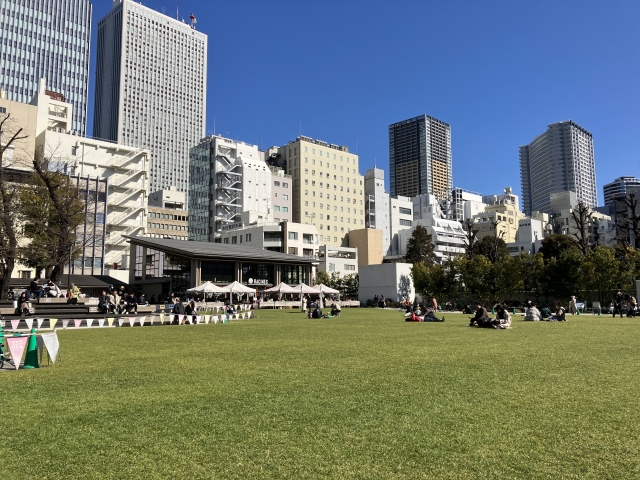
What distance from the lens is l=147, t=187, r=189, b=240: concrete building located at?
104m

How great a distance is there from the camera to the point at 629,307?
3259 centimetres

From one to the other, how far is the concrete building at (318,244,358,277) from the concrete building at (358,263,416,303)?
115 ft

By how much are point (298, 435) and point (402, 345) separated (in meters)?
9.40

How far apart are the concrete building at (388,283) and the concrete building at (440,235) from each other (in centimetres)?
5659

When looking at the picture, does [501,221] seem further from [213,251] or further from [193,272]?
[193,272]

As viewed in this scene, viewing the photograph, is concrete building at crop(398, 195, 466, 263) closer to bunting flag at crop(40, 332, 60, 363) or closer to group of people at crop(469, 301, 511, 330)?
group of people at crop(469, 301, 511, 330)

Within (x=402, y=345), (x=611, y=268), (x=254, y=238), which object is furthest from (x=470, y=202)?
(x=402, y=345)

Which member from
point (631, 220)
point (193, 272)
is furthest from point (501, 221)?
point (193, 272)

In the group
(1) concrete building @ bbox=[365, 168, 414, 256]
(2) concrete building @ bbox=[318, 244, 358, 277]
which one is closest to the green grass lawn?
(2) concrete building @ bbox=[318, 244, 358, 277]

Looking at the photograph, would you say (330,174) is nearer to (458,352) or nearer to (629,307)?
(629,307)

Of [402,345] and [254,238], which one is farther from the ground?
[254,238]

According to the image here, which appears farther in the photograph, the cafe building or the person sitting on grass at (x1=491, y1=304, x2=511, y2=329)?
the cafe building

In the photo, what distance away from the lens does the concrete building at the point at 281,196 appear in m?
114

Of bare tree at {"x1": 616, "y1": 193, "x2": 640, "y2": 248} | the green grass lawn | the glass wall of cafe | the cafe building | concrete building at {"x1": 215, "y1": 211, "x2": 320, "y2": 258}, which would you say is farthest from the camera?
concrete building at {"x1": 215, "y1": 211, "x2": 320, "y2": 258}
